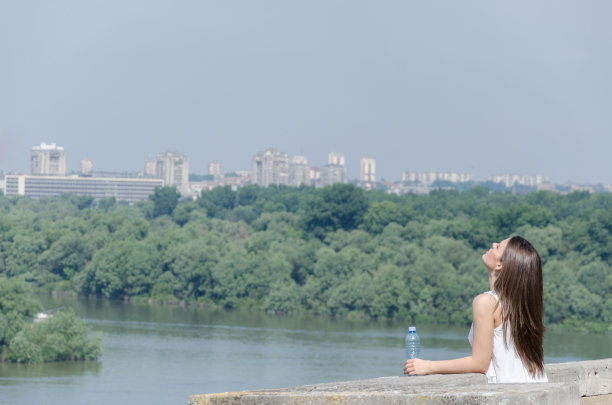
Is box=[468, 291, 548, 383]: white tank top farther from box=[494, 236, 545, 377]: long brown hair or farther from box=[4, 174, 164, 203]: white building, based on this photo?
box=[4, 174, 164, 203]: white building

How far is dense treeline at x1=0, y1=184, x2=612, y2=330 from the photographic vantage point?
4581 centimetres

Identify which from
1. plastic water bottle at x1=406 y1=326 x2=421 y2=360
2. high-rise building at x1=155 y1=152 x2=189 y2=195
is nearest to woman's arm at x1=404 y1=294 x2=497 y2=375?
plastic water bottle at x1=406 y1=326 x2=421 y2=360

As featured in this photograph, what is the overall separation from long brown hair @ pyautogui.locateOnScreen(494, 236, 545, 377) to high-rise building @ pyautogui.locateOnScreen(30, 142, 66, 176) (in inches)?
5416

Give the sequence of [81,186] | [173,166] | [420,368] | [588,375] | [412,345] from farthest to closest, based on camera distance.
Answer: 1. [173,166]
2. [81,186]
3. [588,375]
4. [412,345]
5. [420,368]

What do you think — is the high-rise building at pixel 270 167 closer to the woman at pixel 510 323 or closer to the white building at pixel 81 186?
the white building at pixel 81 186

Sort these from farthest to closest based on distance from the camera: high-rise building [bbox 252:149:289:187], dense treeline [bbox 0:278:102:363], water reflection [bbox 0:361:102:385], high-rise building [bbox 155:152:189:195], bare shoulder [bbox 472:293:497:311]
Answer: high-rise building [bbox 155:152:189:195] → high-rise building [bbox 252:149:289:187] → dense treeline [bbox 0:278:102:363] → water reflection [bbox 0:361:102:385] → bare shoulder [bbox 472:293:497:311]

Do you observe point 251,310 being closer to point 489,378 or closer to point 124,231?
point 124,231

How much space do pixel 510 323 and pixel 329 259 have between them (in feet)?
157

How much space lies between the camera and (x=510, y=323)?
260 cm

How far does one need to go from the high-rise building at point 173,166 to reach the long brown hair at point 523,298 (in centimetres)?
15092

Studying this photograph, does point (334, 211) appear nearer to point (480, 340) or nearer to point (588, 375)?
point (588, 375)

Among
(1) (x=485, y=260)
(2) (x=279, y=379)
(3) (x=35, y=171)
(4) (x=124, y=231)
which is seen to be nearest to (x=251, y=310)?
(4) (x=124, y=231)

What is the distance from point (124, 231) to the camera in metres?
55.6

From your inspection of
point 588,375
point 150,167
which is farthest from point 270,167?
point 588,375
